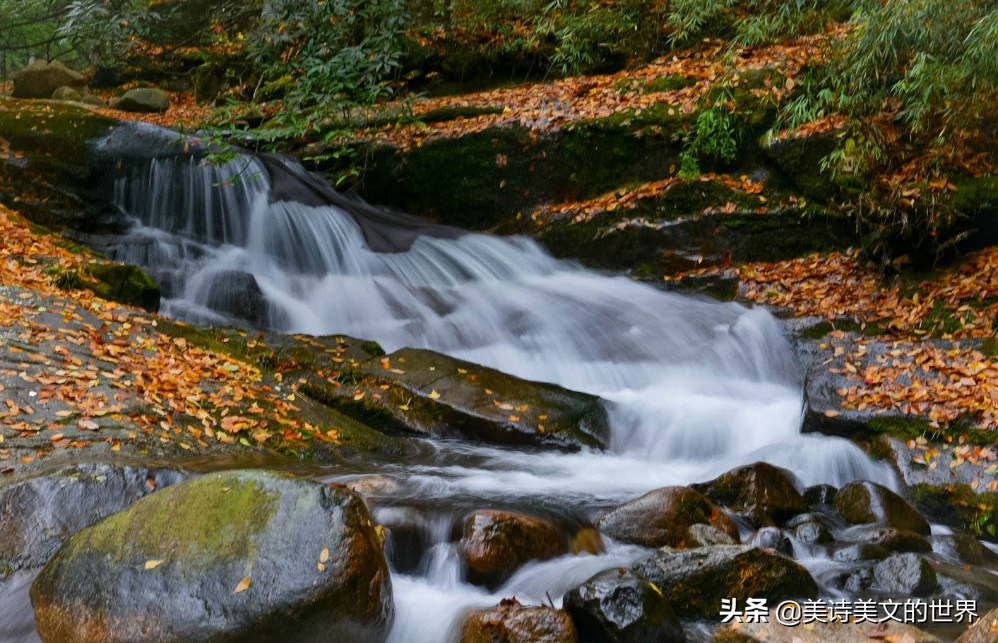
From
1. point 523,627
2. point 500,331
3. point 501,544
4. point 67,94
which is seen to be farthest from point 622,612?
point 67,94

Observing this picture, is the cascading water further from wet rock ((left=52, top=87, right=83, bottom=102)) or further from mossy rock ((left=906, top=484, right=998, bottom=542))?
wet rock ((left=52, top=87, right=83, bottom=102))

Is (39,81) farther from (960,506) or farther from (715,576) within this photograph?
(960,506)

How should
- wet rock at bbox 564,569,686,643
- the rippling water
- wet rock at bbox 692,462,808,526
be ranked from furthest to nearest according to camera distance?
wet rock at bbox 692,462,808,526, the rippling water, wet rock at bbox 564,569,686,643

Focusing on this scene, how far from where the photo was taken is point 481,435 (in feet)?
21.7

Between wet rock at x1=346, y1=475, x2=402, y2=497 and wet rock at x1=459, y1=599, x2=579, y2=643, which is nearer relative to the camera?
wet rock at x1=459, y1=599, x2=579, y2=643

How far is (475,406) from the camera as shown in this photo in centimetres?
677

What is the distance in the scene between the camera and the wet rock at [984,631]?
8.69 feet

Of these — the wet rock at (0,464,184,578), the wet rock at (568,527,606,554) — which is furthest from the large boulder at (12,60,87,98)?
the wet rock at (568,527,606,554)

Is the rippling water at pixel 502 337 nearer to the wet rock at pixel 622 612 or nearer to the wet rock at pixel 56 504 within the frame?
the wet rock at pixel 622 612

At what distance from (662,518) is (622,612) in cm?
128

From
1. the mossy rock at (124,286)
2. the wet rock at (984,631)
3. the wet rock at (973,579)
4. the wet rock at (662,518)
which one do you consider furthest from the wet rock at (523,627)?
the mossy rock at (124,286)

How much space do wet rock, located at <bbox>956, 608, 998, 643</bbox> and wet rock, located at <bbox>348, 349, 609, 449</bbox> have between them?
13.2ft

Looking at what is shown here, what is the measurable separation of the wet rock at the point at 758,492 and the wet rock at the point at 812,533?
0.27 meters

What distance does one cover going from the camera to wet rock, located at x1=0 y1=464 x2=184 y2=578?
360 centimetres
